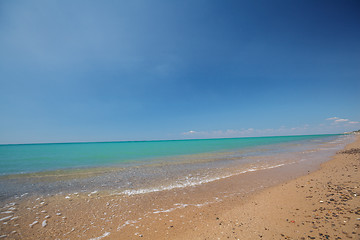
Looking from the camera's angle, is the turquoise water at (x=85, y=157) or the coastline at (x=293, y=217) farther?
the turquoise water at (x=85, y=157)

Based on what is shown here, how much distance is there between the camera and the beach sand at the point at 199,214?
177 inches

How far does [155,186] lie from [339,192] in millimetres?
9625

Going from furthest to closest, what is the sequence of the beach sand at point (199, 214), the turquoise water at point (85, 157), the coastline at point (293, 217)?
the turquoise water at point (85, 157)
the beach sand at point (199, 214)
the coastline at point (293, 217)

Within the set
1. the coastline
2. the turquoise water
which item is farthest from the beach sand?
the turquoise water

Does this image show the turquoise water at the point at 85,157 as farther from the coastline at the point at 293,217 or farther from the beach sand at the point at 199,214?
the coastline at the point at 293,217

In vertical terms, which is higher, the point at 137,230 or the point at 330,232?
the point at 330,232

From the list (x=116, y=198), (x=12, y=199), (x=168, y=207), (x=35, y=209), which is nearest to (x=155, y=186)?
(x=116, y=198)

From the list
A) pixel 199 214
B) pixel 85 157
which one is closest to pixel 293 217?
pixel 199 214

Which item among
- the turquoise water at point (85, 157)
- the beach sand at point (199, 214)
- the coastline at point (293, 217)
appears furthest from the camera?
the turquoise water at point (85, 157)

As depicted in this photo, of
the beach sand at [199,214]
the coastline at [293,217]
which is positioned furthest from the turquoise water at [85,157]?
the coastline at [293,217]

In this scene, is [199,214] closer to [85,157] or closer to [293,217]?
[293,217]

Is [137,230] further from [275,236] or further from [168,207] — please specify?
[275,236]

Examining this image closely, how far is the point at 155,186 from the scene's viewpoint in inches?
382

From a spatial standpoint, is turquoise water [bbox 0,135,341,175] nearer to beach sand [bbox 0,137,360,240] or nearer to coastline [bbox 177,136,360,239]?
beach sand [bbox 0,137,360,240]
